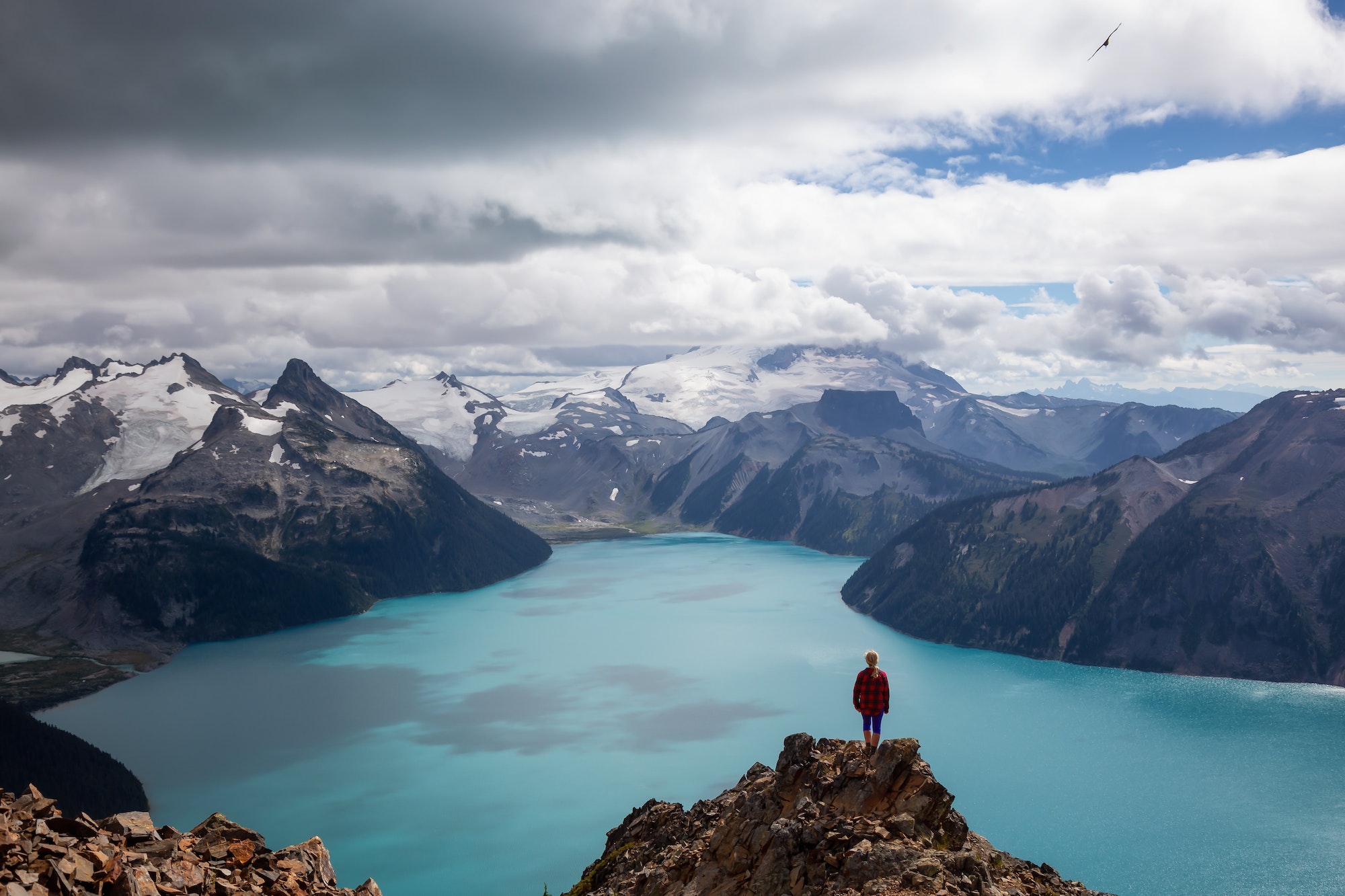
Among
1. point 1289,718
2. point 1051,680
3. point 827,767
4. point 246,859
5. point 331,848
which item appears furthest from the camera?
point 1051,680

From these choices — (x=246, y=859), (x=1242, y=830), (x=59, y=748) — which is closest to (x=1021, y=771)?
(x=1242, y=830)

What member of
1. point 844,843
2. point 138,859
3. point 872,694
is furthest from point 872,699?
point 138,859

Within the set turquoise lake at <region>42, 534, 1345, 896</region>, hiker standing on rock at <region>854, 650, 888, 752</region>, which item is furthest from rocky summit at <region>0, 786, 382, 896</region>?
turquoise lake at <region>42, 534, 1345, 896</region>

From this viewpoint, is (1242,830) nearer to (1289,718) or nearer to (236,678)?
(1289,718)

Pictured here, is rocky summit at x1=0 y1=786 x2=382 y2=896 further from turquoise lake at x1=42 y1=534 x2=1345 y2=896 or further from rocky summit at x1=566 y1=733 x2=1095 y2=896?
turquoise lake at x1=42 y1=534 x2=1345 y2=896

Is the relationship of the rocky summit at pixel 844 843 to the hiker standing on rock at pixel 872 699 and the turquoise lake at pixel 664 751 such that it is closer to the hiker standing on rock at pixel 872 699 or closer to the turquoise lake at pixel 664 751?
the hiker standing on rock at pixel 872 699

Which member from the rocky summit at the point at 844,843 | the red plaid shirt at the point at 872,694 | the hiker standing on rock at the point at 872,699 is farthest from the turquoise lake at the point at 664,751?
the red plaid shirt at the point at 872,694

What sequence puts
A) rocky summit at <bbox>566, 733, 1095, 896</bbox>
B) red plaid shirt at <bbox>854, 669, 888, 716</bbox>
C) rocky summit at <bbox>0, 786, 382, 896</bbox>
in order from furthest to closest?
red plaid shirt at <bbox>854, 669, 888, 716</bbox>, rocky summit at <bbox>566, 733, 1095, 896</bbox>, rocky summit at <bbox>0, 786, 382, 896</bbox>

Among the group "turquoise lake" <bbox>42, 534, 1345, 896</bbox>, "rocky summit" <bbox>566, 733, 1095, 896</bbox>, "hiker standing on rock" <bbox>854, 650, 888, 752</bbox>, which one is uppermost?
"hiker standing on rock" <bbox>854, 650, 888, 752</bbox>
